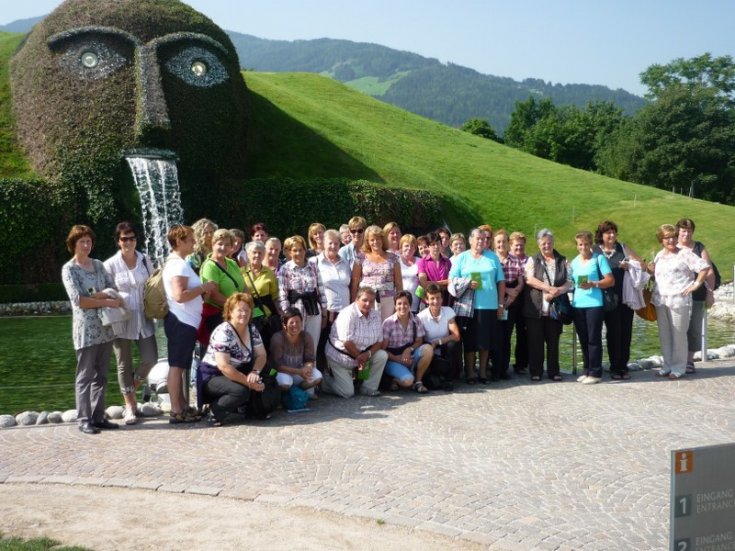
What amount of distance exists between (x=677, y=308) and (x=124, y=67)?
19.2 meters

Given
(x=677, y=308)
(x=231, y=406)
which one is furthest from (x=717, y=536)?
(x=677, y=308)

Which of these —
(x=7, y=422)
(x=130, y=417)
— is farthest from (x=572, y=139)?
(x=7, y=422)

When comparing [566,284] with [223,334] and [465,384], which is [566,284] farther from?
[223,334]

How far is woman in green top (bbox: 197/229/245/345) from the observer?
8406 millimetres

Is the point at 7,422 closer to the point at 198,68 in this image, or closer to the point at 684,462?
the point at 684,462

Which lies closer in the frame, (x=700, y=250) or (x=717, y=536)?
(x=717, y=536)

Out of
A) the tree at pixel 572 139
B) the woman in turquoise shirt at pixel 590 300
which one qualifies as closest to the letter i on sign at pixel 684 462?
the woman in turquoise shirt at pixel 590 300

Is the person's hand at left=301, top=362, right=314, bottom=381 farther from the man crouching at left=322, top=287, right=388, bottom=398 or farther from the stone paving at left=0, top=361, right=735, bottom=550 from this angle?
the man crouching at left=322, top=287, right=388, bottom=398

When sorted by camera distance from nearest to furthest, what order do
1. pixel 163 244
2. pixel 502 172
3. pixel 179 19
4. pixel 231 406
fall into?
pixel 231 406 < pixel 163 244 < pixel 179 19 < pixel 502 172

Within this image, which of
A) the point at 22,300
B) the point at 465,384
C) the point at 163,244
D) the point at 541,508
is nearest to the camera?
the point at 541,508

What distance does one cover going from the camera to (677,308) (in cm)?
1049

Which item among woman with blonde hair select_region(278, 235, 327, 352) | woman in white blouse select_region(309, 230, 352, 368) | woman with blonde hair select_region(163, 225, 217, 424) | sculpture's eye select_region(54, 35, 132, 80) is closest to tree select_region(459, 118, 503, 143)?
sculpture's eye select_region(54, 35, 132, 80)

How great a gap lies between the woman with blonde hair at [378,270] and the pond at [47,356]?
3.04 m

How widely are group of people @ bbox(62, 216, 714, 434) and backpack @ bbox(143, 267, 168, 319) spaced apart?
0.25ft
